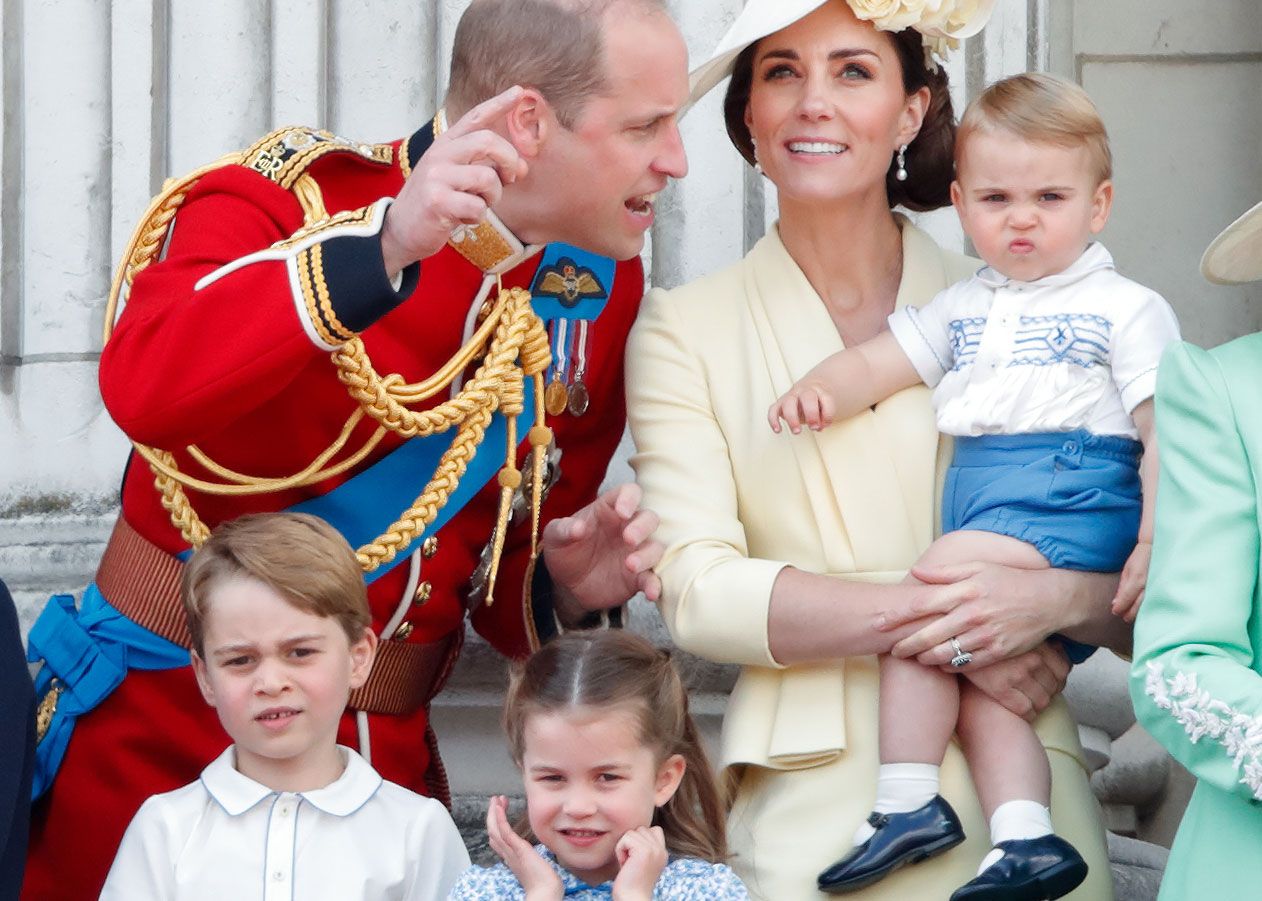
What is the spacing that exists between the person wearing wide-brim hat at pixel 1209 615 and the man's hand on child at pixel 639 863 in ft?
1.99

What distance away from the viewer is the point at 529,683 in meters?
3.06

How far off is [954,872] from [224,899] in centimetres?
96

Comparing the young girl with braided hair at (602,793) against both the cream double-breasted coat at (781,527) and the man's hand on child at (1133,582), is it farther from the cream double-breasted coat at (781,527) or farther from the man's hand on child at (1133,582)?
the man's hand on child at (1133,582)

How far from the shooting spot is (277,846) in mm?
3047

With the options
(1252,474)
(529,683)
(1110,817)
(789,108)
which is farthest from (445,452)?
(1110,817)

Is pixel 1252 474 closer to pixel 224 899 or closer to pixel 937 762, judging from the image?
pixel 937 762

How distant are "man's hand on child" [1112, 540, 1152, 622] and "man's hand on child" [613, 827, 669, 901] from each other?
72cm

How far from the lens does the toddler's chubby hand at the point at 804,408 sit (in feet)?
10.9

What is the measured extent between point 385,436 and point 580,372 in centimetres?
37

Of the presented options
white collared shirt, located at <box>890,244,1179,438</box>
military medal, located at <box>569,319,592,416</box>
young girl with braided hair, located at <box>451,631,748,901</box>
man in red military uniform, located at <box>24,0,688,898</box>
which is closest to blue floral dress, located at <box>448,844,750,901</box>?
young girl with braided hair, located at <box>451,631,748,901</box>

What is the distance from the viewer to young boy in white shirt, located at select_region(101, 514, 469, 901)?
9.98 feet

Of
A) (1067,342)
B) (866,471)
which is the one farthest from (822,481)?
(1067,342)

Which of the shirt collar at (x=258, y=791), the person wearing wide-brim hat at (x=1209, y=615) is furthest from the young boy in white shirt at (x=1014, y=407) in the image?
the shirt collar at (x=258, y=791)

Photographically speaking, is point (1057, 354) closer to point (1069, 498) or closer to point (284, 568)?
point (1069, 498)
